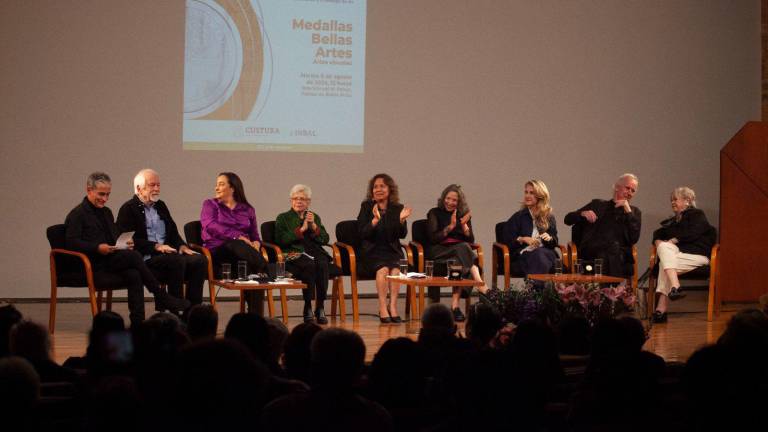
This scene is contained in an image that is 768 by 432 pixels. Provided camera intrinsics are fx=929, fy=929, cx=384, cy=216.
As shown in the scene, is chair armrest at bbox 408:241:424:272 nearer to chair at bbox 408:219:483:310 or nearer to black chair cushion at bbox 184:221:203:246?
chair at bbox 408:219:483:310

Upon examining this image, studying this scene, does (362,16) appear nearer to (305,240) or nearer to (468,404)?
(305,240)

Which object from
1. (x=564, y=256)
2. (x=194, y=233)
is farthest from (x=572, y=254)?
(x=194, y=233)

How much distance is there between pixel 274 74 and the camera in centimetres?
817

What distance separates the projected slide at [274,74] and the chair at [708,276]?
2.87 m

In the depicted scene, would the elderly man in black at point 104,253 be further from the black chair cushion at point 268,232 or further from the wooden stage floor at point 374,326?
the black chair cushion at point 268,232

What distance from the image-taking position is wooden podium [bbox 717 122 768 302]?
7.46 meters

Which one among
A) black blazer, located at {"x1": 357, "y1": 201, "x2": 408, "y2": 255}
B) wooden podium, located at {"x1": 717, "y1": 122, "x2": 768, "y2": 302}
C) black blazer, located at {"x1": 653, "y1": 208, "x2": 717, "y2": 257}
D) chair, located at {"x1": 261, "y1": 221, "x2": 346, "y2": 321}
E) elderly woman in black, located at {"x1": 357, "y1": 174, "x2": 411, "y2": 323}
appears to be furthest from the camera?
wooden podium, located at {"x1": 717, "y1": 122, "x2": 768, "y2": 302}

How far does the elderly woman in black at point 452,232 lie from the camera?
7105 millimetres

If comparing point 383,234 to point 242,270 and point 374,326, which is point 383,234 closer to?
point 374,326

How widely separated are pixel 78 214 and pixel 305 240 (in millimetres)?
1669

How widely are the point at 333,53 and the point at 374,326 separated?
281cm

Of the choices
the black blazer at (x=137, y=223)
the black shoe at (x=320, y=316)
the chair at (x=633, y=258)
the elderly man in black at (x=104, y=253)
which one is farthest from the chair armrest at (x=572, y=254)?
the black blazer at (x=137, y=223)

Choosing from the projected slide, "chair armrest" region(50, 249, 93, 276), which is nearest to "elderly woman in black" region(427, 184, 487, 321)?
the projected slide

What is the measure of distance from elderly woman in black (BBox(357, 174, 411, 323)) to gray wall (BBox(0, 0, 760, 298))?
1.39 m
